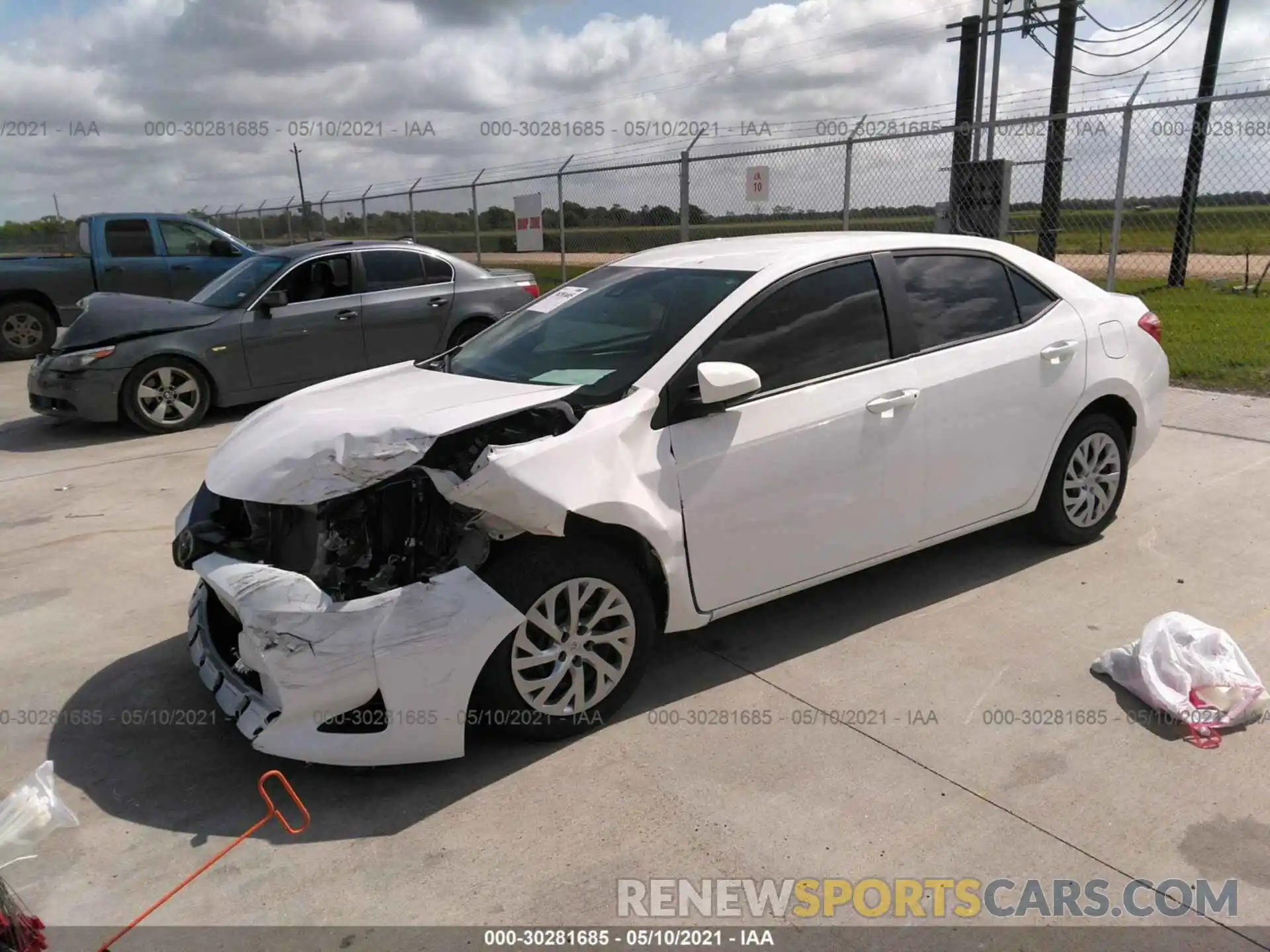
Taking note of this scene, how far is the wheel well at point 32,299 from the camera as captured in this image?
497 inches

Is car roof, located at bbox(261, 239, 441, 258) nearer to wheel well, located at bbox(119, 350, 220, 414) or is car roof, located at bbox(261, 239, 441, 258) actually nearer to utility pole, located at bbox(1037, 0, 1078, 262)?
wheel well, located at bbox(119, 350, 220, 414)

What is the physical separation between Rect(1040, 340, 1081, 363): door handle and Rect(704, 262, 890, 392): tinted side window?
37.6 inches

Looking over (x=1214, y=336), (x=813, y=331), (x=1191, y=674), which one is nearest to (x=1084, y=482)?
(x=1191, y=674)

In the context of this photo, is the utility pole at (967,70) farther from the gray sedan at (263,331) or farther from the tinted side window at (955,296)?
the tinted side window at (955,296)

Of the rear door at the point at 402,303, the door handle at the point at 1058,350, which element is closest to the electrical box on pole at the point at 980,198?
the rear door at the point at 402,303

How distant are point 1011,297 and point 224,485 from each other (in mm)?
3615

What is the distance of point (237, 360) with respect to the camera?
8.64 metres

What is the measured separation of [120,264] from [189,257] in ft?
2.72

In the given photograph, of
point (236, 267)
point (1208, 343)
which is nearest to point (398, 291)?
point (236, 267)

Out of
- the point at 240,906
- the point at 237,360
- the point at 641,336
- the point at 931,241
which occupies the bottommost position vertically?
the point at 240,906

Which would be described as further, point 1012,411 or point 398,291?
point 398,291

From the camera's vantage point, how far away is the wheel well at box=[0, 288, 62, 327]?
41.4 ft

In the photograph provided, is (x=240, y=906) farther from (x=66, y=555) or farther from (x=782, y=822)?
(x=66, y=555)

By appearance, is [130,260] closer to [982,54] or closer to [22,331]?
[22,331]
